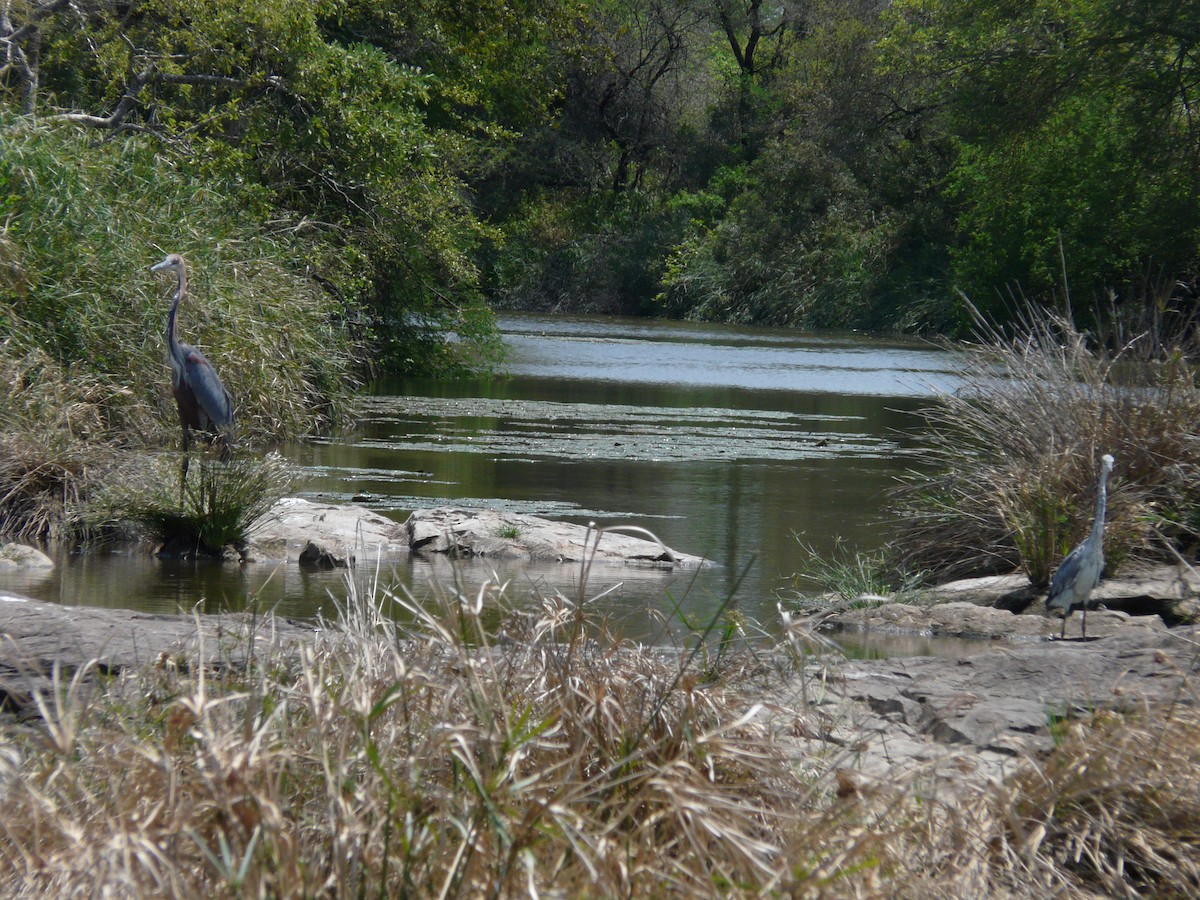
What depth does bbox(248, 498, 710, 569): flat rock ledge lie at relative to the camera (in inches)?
346

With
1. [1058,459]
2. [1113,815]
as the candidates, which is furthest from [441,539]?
[1113,815]

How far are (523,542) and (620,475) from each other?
363 cm

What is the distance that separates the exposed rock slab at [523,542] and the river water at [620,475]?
24 centimetres

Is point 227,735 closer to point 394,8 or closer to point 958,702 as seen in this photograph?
point 958,702

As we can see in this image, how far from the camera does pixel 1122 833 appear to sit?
377 centimetres

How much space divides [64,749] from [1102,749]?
8.53 feet

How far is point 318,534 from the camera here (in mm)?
8953

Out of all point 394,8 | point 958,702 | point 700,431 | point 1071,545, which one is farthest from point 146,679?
point 394,8

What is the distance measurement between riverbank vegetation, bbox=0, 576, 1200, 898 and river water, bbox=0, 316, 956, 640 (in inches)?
13.9

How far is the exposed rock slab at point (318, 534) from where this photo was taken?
863 centimetres

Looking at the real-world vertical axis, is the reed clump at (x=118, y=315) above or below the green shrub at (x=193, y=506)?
above

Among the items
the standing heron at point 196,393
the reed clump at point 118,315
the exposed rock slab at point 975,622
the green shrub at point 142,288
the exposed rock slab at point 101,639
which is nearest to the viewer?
the exposed rock slab at point 101,639

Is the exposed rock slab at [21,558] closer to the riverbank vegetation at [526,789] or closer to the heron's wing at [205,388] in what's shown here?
the heron's wing at [205,388]

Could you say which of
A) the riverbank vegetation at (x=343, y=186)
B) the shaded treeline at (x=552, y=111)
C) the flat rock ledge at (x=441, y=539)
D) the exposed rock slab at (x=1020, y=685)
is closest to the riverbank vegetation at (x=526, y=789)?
the exposed rock slab at (x=1020, y=685)
